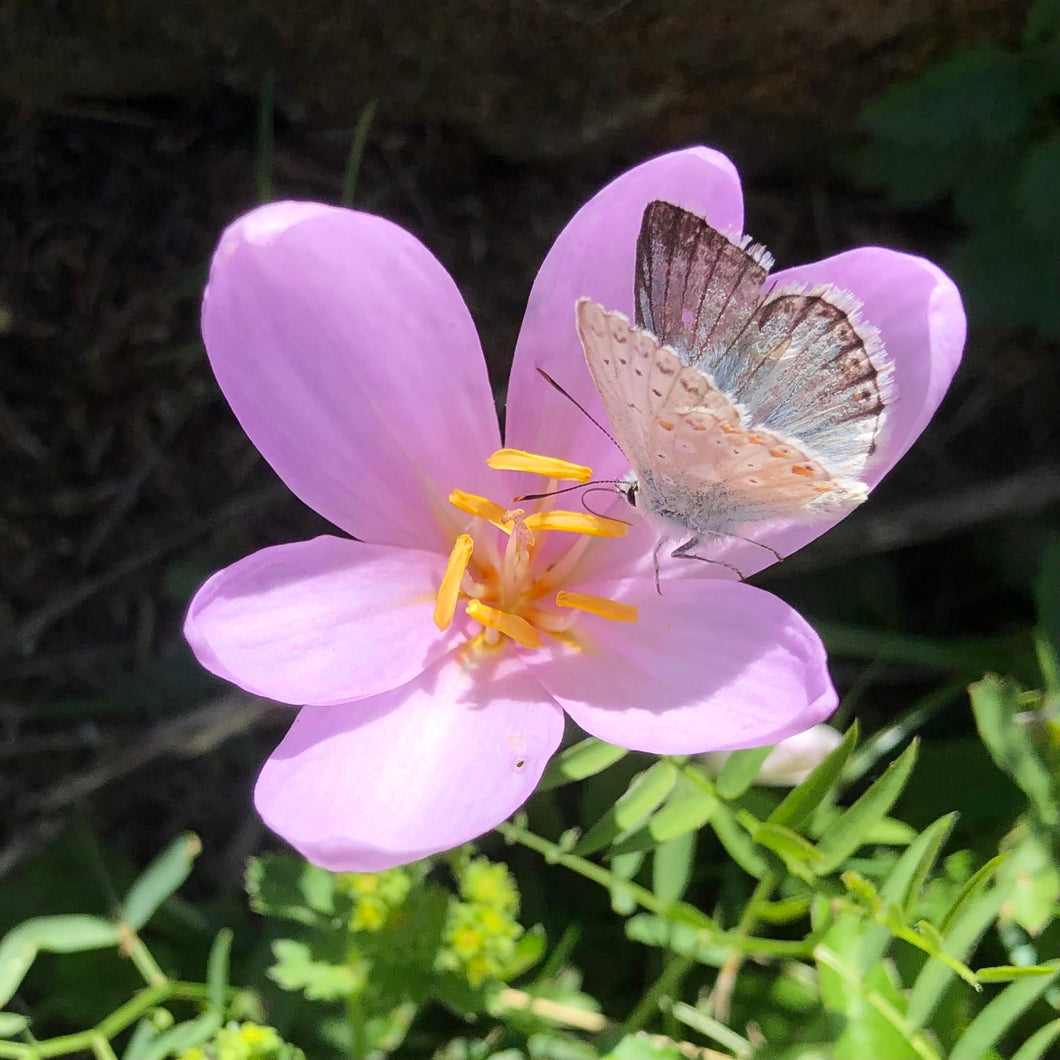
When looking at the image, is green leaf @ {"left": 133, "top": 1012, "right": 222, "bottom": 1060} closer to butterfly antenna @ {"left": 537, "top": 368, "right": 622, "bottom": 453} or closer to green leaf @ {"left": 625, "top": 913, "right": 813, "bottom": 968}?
green leaf @ {"left": 625, "top": 913, "right": 813, "bottom": 968}

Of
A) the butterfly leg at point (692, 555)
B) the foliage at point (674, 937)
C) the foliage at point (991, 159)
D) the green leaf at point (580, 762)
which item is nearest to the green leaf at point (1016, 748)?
the foliage at point (674, 937)

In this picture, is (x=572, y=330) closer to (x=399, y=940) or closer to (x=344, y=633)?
(x=344, y=633)

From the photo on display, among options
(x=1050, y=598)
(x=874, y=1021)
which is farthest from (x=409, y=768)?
(x=1050, y=598)

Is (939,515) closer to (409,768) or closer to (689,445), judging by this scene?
(689,445)

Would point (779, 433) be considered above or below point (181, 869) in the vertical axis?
above

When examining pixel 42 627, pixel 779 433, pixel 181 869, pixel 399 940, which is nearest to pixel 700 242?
pixel 779 433

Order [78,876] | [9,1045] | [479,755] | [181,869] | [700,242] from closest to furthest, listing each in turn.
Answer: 1. [700,242]
2. [479,755]
3. [9,1045]
4. [181,869]
5. [78,876]
